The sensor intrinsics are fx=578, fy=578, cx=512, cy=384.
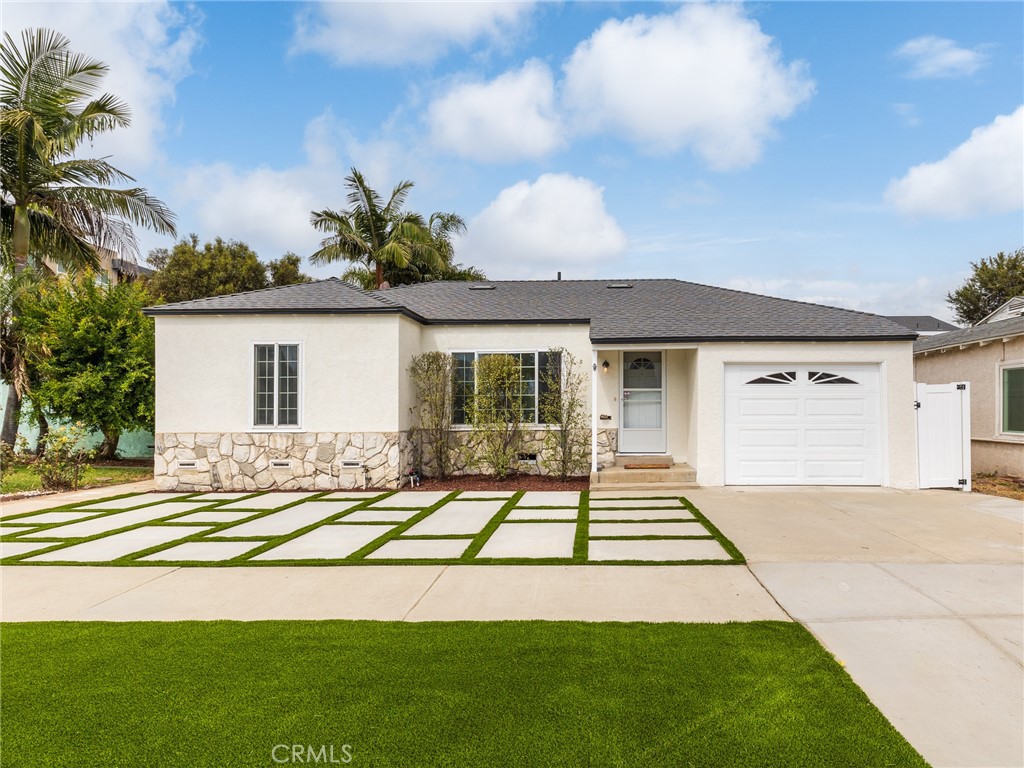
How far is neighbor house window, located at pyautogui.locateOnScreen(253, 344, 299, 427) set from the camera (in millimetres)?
11633

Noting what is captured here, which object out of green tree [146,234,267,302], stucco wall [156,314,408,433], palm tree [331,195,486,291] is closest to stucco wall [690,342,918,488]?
stucco wall [156,314,408,433]

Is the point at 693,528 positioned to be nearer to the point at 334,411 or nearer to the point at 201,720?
the point at 201,720

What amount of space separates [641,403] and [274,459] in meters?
7.88

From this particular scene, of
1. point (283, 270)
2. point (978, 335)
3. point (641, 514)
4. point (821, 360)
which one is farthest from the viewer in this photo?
point (283, 270)

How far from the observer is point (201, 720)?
3076 millimetres

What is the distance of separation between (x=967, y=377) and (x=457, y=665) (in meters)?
15.2

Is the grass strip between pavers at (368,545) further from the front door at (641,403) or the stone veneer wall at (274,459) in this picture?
the front door at (641,403)

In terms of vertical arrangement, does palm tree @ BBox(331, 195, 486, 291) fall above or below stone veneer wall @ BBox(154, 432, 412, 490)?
above

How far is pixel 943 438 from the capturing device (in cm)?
1092

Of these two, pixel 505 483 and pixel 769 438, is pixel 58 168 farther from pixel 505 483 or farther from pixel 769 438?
pixel 769 438

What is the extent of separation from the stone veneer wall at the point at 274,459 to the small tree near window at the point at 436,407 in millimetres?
1196

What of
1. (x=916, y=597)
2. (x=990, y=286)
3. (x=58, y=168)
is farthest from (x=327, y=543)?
(x=990, y=286)

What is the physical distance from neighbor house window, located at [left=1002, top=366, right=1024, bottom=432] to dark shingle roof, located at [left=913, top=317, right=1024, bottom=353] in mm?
781

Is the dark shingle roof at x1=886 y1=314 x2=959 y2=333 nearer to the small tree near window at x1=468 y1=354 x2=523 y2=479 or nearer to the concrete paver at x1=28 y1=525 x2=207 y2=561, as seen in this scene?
the small tree near window at x1=468 y1=354 x2=523 y2=479
